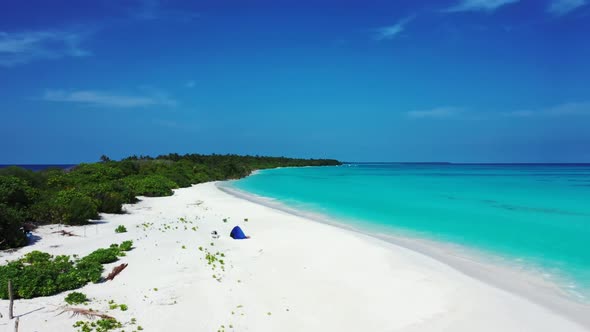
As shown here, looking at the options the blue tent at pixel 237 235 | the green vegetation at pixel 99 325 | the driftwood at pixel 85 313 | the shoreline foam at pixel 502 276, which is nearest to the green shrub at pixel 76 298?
the driftwood at pixel 85 313

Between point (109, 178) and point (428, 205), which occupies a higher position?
point (109, 178)

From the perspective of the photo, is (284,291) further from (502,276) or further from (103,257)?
(502,276)

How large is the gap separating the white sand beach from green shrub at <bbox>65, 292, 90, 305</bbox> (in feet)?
0.56

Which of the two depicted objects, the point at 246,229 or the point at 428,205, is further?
the point at 428,205

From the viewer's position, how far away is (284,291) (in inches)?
323

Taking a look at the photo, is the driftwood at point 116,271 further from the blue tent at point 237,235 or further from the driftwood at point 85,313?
the blue tent at point 237,235

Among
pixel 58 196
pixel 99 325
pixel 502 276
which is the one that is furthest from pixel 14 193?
pixel 502 276

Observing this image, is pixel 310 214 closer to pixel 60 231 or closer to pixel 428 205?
pixel 428 205

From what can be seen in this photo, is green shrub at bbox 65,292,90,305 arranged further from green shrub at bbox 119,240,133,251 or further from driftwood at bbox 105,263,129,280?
green shrub at bbox 119,240,133,251

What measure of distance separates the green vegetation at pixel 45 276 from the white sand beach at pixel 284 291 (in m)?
0.27

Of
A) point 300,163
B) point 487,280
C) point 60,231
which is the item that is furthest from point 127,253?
point 300,163

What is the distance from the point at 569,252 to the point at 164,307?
1316 centimetres

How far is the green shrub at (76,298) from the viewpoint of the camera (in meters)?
7.08

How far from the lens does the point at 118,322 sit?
6.35 metres
